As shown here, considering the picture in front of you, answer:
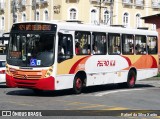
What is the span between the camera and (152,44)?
25406 millimetres

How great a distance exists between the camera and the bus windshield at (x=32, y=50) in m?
18.5

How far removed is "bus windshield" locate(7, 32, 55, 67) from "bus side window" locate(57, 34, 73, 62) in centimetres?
36

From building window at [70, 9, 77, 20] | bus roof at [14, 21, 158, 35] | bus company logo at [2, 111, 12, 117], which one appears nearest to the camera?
bus company logo at [2, 111, 12, 117]

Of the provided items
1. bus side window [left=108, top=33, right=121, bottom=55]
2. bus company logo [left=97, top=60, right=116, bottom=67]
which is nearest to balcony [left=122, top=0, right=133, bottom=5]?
bus side window [left=108, top=33, right=121, bottom=55]

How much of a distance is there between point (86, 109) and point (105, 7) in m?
47.5

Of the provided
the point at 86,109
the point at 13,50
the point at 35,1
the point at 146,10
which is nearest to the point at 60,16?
the point at 35,1

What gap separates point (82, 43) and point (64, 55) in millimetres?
1315

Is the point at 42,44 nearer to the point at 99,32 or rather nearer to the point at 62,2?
the point at 99,32

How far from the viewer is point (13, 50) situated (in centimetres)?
1938

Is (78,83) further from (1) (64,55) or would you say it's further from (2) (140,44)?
(2) (140,44)

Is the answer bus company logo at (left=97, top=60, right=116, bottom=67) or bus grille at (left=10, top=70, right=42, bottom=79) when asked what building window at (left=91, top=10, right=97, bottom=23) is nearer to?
bus company logo at (left=97, top=60, right=116, bottom=67)

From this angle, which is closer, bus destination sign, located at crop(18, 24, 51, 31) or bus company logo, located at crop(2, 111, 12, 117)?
bus company logo, located at crop(2, 111, 12, 117)

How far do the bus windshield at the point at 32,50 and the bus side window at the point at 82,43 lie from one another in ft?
4.72

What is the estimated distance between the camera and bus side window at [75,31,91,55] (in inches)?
781
